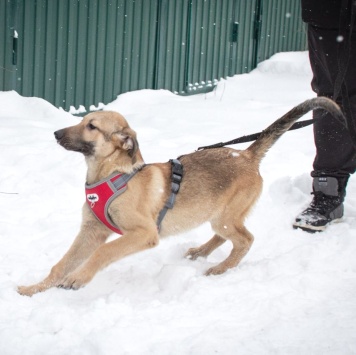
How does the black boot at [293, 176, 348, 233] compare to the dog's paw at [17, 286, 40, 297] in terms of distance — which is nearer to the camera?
the dog's paw at [17, 286, 40, 297]

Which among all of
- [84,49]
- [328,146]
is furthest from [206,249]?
Result: [84,49]

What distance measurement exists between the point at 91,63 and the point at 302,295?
5.76 metres

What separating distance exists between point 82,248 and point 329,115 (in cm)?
207

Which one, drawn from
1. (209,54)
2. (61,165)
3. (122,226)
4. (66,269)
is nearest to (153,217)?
(122,226)

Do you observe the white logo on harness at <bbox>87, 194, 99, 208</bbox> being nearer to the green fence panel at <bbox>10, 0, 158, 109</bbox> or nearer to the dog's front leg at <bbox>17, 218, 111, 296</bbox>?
the dog's front leg at <bbox>17, 218, 111, 296</bbox>

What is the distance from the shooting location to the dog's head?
3.57 m

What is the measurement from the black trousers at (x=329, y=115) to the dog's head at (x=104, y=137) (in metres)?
1.56

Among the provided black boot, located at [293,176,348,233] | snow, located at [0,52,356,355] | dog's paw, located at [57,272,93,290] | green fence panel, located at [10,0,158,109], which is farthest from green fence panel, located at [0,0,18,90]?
dog's paw, located at [57,272,93,290]

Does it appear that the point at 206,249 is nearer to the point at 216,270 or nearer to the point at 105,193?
the point at 216,270

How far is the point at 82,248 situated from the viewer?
3.65 meters

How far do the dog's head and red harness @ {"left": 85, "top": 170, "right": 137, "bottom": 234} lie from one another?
0.56 feet

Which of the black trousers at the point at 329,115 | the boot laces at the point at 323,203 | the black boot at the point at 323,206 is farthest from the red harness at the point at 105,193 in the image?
the black trousers at the point at 329,115

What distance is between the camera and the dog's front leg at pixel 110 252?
3318 mm

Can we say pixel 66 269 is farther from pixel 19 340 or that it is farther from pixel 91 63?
pixel 91 63
